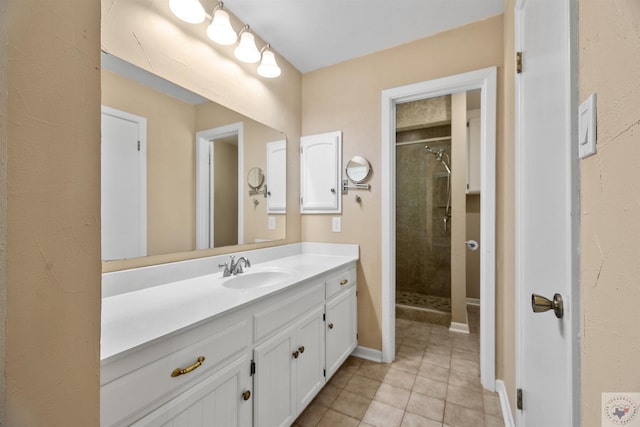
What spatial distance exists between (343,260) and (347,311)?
0.37m

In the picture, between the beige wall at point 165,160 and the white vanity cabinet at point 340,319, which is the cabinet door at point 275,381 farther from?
the beige wall at point 165,160

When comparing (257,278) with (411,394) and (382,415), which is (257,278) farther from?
(411,394)

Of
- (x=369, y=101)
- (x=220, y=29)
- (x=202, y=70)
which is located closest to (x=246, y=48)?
(x=220, y=29)

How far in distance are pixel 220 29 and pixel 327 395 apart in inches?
89.6

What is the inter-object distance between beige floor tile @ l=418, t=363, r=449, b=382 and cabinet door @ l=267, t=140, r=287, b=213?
1.58 m

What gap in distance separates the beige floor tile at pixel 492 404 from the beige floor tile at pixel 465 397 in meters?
0.02

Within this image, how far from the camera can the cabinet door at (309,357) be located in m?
1.37

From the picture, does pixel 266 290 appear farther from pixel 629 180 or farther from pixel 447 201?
pixel 447 201

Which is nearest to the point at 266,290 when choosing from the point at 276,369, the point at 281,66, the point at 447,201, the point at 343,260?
the point at 276,369

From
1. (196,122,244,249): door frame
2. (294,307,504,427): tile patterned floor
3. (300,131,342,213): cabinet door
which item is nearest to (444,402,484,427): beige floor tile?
(294,307,504,427): tile patterned floor

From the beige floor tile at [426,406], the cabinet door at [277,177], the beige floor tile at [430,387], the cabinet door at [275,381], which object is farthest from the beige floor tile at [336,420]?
the cabinet door at [277,177]

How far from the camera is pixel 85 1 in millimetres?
446

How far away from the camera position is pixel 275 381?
1.20 meters

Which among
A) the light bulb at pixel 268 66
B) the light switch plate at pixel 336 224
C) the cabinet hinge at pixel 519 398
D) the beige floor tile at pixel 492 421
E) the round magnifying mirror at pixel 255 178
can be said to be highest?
the light bulb at pixel 268 66
